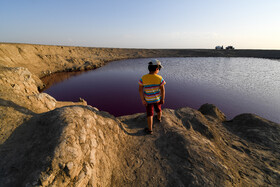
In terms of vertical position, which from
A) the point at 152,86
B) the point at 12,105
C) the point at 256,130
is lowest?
the point at 256,130

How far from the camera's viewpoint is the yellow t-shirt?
3339mm

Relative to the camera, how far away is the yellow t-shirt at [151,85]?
3.34m

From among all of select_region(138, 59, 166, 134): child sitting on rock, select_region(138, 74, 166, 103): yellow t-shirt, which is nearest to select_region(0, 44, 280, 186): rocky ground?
select_region(138, 59, 166, 134): child sitting on rock

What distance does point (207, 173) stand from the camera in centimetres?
250

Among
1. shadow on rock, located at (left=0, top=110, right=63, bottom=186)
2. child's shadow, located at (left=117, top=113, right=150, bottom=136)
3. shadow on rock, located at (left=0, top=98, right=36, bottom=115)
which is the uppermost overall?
shadow on rock, located at (left=0, top=98, right=36, bottom=115)

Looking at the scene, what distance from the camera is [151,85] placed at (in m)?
3.38

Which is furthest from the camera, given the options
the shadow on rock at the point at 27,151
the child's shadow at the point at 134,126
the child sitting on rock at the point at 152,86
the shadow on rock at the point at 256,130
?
the shadow on rock at the point at 256,130

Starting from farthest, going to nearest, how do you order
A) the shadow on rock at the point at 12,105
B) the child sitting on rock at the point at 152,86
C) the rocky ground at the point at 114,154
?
the shadow on rock at the point at 12,105, the child sitting on rock at the point at 152,86, the rocky ground at the point at 114,154

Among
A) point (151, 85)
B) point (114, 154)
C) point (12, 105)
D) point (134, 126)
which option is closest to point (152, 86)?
point (151, 85)

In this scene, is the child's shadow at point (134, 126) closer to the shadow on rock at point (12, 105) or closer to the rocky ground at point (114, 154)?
the rocky ground at point (114, 154)

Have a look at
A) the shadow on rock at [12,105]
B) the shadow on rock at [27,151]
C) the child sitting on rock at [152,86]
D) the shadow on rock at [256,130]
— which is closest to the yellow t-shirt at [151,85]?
the child sitting on rock at [152,86]

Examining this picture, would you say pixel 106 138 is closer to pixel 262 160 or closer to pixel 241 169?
pixel 241 169

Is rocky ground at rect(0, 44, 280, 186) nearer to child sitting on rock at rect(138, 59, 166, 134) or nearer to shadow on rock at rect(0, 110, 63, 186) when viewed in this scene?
shadow on rock at rect(0, 110, 63, 186)

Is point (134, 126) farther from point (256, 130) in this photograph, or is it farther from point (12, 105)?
point (256, 130)
